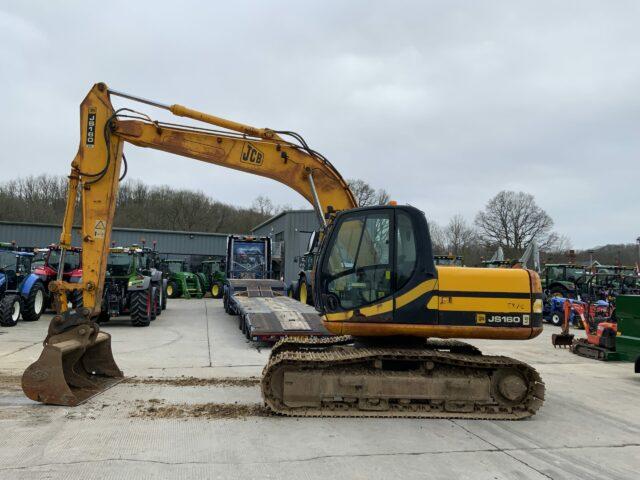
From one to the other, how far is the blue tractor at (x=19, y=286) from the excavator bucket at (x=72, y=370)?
28.2 ft

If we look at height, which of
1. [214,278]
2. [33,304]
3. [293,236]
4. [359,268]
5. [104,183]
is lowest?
[33,304]

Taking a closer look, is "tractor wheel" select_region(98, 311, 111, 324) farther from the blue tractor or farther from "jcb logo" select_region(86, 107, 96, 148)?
"jcb logo" select_region(86, 107, 96, 148)

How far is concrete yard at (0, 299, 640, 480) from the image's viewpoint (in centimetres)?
427

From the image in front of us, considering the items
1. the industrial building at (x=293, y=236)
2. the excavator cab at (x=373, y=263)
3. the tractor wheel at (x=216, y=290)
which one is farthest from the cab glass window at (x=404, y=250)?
the tractor wheel at (x=216, y=290)

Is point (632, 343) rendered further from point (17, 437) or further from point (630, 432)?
point (17, 437)

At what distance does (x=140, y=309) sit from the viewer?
1448cm

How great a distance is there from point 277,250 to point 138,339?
20.7 metres

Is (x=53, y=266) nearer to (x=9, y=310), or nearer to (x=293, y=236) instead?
(x=9, y=310)

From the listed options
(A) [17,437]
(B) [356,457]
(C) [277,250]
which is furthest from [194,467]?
(C) [277,250]

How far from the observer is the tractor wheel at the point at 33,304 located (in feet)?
50.3

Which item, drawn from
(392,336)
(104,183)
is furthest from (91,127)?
(392,336)

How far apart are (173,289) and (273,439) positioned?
2515 cm

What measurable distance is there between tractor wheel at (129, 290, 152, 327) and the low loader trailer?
2578mm

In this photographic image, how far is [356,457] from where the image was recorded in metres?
4.58
